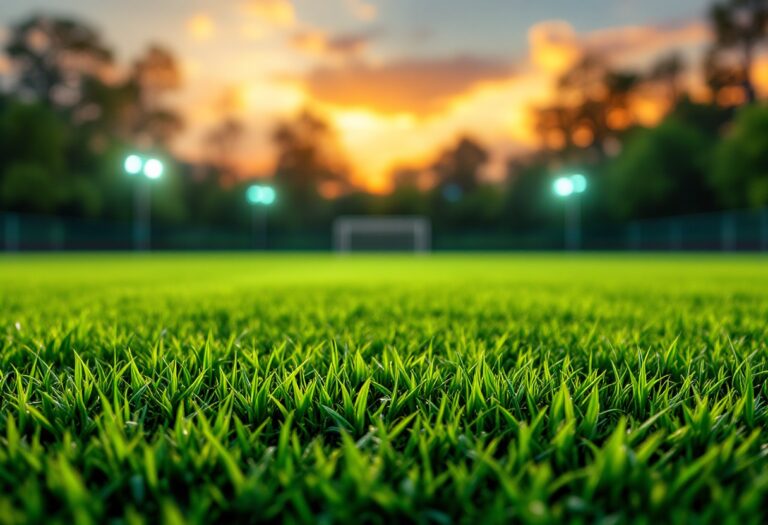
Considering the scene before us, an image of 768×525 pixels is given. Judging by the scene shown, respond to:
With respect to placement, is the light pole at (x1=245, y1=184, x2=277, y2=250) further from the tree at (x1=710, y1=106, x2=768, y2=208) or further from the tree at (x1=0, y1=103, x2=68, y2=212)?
the tree at (x1=710, y1=106, x2=768, y2=208)

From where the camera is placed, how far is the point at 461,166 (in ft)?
176

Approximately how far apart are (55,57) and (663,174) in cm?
4505

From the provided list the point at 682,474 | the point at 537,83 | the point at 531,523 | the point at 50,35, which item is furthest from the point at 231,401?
the point at 537,83

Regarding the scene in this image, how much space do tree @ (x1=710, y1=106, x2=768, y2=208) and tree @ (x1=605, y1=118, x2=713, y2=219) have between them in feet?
11.0

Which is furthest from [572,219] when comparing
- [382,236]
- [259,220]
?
[259,220]

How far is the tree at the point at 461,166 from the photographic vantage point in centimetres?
5322

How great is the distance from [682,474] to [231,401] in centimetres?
103

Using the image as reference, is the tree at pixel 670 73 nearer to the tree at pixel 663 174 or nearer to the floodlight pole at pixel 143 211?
the tree at pixel 663 174

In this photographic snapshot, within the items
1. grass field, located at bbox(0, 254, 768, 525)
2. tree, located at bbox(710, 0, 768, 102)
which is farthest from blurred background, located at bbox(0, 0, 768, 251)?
grass field, located at bbox(0, 254, 768, 525)

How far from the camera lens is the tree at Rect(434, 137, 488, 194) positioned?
175 feet

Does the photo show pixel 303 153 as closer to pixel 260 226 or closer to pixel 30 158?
pixel 260 226

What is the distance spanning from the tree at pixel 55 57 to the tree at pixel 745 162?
43.4 m

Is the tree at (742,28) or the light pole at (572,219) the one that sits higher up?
the tree at (742,28)

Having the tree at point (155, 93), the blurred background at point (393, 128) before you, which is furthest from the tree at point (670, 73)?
the tree at point (155, 93)
